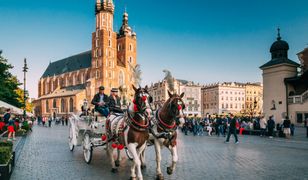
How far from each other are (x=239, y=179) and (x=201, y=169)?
1.56m

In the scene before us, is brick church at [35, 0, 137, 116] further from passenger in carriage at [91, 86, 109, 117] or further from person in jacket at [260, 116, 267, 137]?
passenger in carriage at [91, 86, 109, 117]

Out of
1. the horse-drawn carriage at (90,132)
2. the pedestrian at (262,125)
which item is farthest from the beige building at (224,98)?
the horse-drawn carriage at (90,132)

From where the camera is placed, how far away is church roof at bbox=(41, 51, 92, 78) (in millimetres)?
101075

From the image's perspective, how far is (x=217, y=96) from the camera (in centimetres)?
10825

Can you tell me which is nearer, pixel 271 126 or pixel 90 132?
pixel 90 132

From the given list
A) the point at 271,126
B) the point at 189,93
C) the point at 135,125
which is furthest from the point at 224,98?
the point at 135,125

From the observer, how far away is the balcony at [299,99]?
29319 millimetres

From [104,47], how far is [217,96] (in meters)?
49.7

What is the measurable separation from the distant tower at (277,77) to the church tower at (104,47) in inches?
2367

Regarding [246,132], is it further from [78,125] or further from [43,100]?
[43,100]

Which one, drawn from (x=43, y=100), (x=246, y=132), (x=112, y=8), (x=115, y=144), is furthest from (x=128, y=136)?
(x=43, y=100)

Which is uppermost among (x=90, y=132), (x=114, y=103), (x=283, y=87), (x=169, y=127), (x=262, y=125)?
(x=283, y=87)

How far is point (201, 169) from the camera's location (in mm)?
8359

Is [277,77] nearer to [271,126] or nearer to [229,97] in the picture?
[271,126]
